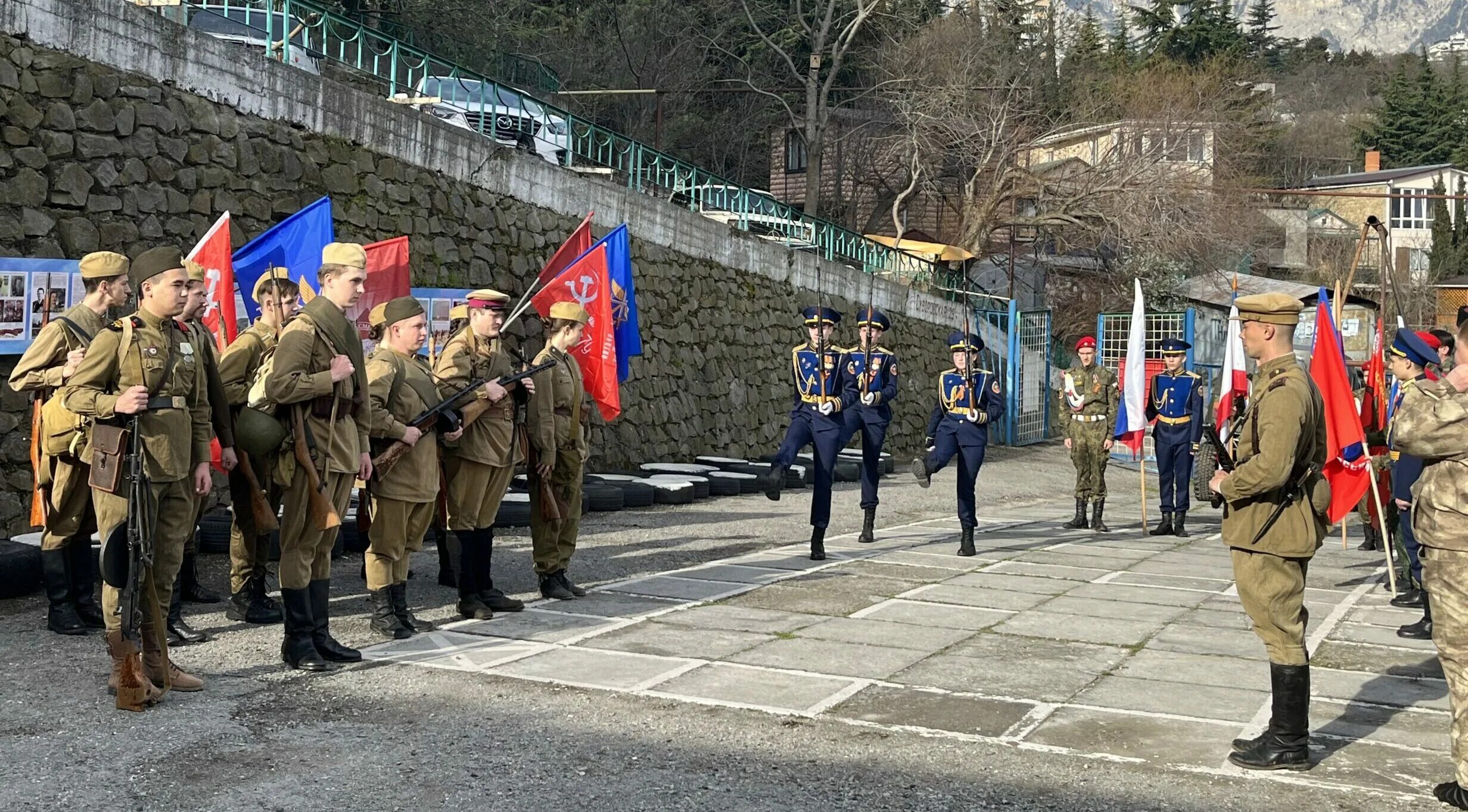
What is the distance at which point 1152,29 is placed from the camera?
5719 centimetres

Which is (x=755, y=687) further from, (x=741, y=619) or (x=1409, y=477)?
(x=1409, y=477)

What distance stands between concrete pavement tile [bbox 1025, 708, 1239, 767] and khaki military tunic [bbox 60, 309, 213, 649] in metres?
3.67

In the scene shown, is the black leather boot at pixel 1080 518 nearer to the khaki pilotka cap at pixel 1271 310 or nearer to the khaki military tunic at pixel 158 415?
the khaki pilotka cap at pixel 1271 310

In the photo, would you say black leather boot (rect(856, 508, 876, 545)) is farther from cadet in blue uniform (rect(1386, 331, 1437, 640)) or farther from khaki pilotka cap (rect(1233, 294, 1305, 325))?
khaki pilotka cap (rect(1233, 294, 1305, 325))

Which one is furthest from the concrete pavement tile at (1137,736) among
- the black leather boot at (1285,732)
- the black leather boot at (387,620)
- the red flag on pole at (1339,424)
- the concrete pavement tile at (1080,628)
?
the black leather boot at (387,620)

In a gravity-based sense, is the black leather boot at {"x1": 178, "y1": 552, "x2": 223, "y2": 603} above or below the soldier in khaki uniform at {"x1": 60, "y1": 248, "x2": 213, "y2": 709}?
below

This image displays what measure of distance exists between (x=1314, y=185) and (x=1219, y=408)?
51.7 m

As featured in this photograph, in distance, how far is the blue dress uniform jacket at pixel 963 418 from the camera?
12188 millimetres

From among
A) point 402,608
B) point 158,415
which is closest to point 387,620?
point 402,608

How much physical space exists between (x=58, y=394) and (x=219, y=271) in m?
2.09

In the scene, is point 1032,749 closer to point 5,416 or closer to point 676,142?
point 5,416

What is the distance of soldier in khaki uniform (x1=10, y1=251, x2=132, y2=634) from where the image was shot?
6.83 meters

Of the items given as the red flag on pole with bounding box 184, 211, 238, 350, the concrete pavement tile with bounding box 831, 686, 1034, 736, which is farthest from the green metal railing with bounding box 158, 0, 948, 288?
the concrete pavement tile with bounding box 831, 686, 1034, 736

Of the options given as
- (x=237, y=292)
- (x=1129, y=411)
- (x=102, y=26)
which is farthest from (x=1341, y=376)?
(x=102, y=26)
